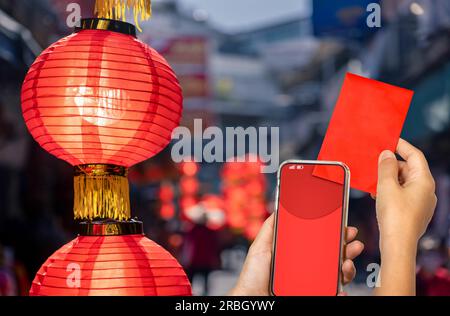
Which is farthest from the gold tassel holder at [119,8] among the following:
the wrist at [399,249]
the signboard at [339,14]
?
the signboard at [339,14]

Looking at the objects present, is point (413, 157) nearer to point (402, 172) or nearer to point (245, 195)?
point (402, 172)

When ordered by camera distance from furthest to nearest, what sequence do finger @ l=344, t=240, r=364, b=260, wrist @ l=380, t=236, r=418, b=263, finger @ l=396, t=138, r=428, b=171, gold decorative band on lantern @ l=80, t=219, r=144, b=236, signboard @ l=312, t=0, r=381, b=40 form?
signboard @ l=312, t=0, r=381, b=40, gold decorative band on lantern @ l=80, t=219, r=144, b=236, finger @ l=344, t=240, r=364, b=260, finger @ l=396, t=138, r=428, b=171, wrist @ l=380, t=236, r=418, b=263

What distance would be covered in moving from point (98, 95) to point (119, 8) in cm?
21

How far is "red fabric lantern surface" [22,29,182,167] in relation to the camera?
43.4 inches

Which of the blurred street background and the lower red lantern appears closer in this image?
the lower red lantern

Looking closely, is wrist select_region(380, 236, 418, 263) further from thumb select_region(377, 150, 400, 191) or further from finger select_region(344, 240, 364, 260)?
finger select_region(344, 240, 364, 260)

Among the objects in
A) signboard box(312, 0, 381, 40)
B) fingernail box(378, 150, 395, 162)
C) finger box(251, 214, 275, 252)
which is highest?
signboard box(312, 0, 381, 40)

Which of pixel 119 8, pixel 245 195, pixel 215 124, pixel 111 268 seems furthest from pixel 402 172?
pixel 245 195

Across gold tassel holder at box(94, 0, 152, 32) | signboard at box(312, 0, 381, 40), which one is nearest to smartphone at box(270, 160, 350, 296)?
gold tassel holder at box(94, 0, 152, 32)

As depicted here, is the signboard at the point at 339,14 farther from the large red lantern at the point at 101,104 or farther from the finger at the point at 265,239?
the finger at the point at 265,239

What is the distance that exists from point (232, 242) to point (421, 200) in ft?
46.4

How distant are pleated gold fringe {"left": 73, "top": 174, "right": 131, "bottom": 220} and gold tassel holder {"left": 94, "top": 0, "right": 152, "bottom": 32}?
1.10 feet
